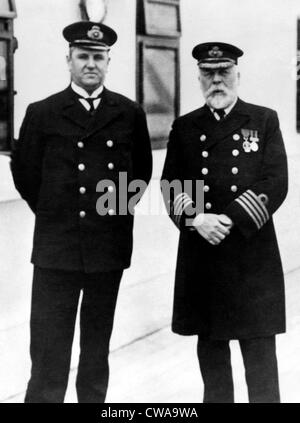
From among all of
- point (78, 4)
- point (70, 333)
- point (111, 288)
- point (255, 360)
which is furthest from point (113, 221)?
point (78, 4)

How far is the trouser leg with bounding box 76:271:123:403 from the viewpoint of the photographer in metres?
3.10

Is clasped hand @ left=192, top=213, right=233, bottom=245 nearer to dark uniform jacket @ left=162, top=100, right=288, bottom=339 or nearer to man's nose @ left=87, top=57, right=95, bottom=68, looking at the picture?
dark uniform jacket @ left=162, top=100, right=288, bottom=339

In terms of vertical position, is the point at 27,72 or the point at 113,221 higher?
the point at 27,72

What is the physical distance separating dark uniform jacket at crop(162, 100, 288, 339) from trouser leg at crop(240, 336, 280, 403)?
1.9 inches

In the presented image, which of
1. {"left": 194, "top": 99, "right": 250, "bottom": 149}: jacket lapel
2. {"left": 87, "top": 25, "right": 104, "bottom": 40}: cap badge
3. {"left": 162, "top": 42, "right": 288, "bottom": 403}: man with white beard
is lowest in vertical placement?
{"left": 162, "top": 42, "right": 288, "bottom": 403}: man with white beard

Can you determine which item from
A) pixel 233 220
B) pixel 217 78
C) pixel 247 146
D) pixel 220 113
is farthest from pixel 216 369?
pixel 217 78

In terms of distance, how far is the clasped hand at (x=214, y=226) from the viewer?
3016 millimetres

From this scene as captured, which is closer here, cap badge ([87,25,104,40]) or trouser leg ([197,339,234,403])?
cap badge ([87,25,104,40])

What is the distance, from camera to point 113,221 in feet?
10.1

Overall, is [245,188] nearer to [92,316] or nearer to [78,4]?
[92,316]

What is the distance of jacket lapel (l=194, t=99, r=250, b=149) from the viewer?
3.07 metres

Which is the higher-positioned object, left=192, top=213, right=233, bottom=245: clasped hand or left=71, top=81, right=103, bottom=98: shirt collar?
left=71, top=81, right=103, bottom=98: shirt collar

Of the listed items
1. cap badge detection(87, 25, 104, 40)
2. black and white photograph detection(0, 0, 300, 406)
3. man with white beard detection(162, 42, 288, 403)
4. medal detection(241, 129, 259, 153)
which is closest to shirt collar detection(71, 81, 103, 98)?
black and white photograph detection(0, 0, 300, 406)

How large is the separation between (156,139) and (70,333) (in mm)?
1704
